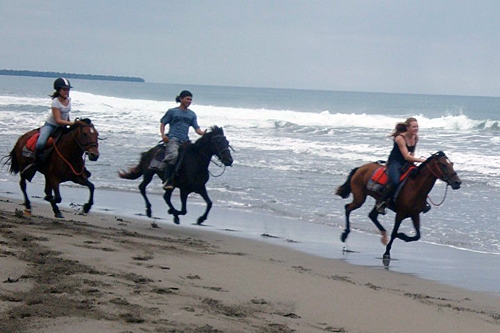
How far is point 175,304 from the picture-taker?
604cm

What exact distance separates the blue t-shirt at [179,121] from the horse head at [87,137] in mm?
1644

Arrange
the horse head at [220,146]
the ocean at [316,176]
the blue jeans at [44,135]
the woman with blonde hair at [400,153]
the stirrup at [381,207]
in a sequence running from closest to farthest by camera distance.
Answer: the woman with blonde hair at [400,153]
the stirrup at [381,207]
the blue jeans at [44,135]
the horse head at [220,146]
the ocean at [316,176]

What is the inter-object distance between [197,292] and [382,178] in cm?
526

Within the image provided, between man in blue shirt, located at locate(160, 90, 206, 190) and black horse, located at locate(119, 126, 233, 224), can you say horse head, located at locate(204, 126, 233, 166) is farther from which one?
man in blue shirt, located at locate(160, 90, 206, 190)

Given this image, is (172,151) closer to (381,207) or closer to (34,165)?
A: (34,165)

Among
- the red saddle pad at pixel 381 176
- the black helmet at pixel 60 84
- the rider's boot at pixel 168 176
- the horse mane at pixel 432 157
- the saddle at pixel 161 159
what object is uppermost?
the black helmet at pixel 60 84

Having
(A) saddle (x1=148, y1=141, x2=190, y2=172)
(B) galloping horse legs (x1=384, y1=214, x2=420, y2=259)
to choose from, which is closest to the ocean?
(B) galloping horse legs (x1=384, y1=214, x2=420, y2=259)

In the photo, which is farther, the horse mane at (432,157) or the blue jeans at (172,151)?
the blue jeans at (172,151)

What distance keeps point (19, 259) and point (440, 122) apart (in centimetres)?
4399

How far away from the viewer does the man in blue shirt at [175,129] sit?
12.6 metres

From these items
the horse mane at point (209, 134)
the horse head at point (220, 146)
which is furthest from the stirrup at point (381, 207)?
the horse mane at point (209, 134)

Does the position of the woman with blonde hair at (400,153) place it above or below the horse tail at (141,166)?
above

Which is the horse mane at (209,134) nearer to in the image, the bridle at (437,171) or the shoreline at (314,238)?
the shoreline at (314,238)

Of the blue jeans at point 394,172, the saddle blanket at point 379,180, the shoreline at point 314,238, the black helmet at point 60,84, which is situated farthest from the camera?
the black helmet at point 60,84
